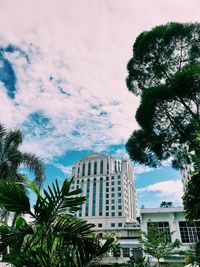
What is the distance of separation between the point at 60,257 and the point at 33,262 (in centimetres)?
26

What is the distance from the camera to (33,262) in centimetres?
189

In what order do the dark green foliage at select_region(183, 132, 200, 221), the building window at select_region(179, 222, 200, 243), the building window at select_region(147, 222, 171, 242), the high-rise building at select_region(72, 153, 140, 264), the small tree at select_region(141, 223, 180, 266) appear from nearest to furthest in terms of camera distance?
1. the dark green foliage at select_region(183, 132, 200, 221)
2. the small tree at select_region(141, 223, 180, 266)
3. the building window at select_region(147, 222, 171, 242)
4. the building window at select_region(179, 222, 200, 243)
5. the high-rise building at select_region(72, 153, 140, 264)

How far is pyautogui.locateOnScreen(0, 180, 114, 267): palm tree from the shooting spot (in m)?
1.88

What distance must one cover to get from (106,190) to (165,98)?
62.0 meters

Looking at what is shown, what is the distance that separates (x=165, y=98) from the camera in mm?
8898

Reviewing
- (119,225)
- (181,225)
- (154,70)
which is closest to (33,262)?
(154,70)

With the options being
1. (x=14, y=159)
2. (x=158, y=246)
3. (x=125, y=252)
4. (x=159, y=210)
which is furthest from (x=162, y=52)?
(x=125, y=252)

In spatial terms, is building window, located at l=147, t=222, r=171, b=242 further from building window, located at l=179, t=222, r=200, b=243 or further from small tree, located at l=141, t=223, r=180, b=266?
small tree, located at l=141, t=223, r=180, b=266

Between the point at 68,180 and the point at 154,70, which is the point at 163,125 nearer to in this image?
the point at 154,70

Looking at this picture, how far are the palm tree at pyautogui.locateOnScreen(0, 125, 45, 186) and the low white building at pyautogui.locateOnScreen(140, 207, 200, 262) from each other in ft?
40.9

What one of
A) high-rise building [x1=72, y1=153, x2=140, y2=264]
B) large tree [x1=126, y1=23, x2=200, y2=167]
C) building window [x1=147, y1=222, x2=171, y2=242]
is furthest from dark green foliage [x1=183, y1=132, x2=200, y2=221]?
high-rise building [x1=72, y1=153, x2=140, y2=264]

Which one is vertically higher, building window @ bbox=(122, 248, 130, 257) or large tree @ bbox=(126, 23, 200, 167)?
large tree @ bbox=(126, 23, 200, 167)

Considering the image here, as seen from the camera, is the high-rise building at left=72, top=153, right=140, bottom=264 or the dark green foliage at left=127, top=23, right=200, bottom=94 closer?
the dark green foliage at left=127, top=23, right=200, bottom=94

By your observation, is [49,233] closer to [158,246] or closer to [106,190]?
[158,246]
